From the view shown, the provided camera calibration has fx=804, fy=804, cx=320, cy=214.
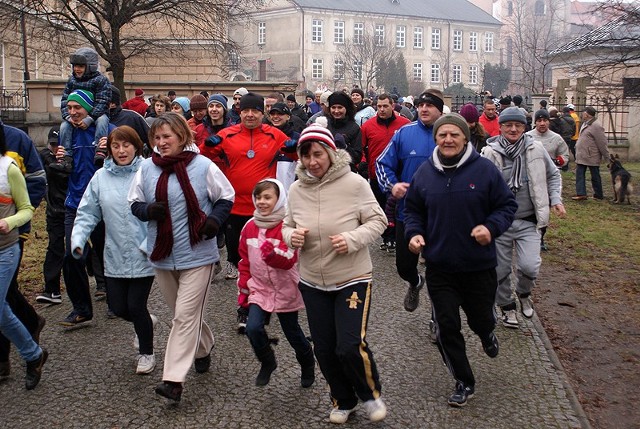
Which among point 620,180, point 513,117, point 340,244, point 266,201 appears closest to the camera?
point 340,244

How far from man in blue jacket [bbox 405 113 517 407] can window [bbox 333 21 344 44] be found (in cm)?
8373

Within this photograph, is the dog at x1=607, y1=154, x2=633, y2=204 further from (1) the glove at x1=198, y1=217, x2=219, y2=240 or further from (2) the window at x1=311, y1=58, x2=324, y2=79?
(2) the window at x1=311, y1=58, x2=324, y2=79

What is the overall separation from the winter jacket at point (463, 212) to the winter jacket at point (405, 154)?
1941 mm

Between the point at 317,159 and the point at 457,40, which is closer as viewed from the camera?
the point at 317,159

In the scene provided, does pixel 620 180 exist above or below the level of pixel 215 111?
below

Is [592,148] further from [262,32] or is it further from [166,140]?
[262,32]

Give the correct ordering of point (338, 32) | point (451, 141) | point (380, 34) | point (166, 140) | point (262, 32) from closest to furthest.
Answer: point (451, 141) < point (166, 140) < point (338, 32) < point (262, 32) < point (380, 34)

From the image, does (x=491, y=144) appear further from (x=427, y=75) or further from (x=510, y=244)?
(x=427, y=75)

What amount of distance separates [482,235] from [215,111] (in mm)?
4717

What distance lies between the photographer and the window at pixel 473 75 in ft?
330

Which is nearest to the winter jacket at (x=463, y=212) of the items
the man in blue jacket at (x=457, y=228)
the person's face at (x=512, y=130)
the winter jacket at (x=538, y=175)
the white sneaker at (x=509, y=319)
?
the man in blue jacket at (x=457, y=228)

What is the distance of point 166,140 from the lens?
5.57 meters

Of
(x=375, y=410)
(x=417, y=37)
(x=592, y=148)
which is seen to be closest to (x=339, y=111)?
(x=375, y=410)

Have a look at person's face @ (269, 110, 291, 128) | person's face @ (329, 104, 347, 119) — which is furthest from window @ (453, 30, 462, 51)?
person's face @ (269, 110, 291, 128)
